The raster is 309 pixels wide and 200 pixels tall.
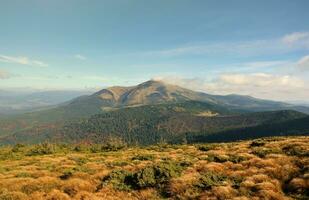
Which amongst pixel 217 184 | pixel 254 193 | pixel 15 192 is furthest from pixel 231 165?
pixel 15 192

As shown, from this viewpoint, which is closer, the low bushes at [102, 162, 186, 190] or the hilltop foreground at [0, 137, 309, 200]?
the hilltop foreground at [0, 137, 309, 200]

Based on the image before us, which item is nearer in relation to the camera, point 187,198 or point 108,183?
point 187,198

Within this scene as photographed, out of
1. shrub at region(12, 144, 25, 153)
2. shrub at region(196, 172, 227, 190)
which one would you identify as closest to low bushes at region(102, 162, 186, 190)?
shrub at region(196, 172, 227, 190)

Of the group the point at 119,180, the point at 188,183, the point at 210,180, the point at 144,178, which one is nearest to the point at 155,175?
the point at 144,178

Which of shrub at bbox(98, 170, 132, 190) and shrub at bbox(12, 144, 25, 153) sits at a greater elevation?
shrub at bbox(98, 170, 132, 190)

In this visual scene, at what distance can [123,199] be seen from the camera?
A: 1614 centimetres

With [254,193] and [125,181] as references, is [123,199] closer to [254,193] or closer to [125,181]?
[125,181]

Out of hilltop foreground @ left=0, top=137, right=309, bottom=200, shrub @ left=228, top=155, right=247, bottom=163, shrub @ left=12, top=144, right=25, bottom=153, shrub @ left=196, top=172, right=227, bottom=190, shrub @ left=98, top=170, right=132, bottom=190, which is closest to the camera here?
hilltop foreground @ left=0, top=137, right=309, bottom=200

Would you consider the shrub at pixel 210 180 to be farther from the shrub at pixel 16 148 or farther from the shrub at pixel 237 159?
the shrub at pixel 16 148

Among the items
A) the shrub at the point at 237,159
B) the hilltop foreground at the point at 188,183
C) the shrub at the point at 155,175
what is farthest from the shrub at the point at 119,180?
the shrub at the point at 237,159

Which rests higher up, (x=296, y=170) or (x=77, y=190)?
(x=296, y=170)

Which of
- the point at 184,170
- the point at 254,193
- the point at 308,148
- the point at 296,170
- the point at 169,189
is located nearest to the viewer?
the point at 254,193

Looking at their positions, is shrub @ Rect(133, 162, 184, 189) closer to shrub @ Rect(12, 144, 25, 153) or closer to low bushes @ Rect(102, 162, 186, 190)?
low bushes @ Rect(102, 162, 186, 190)

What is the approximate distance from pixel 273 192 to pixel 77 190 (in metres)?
11.2
